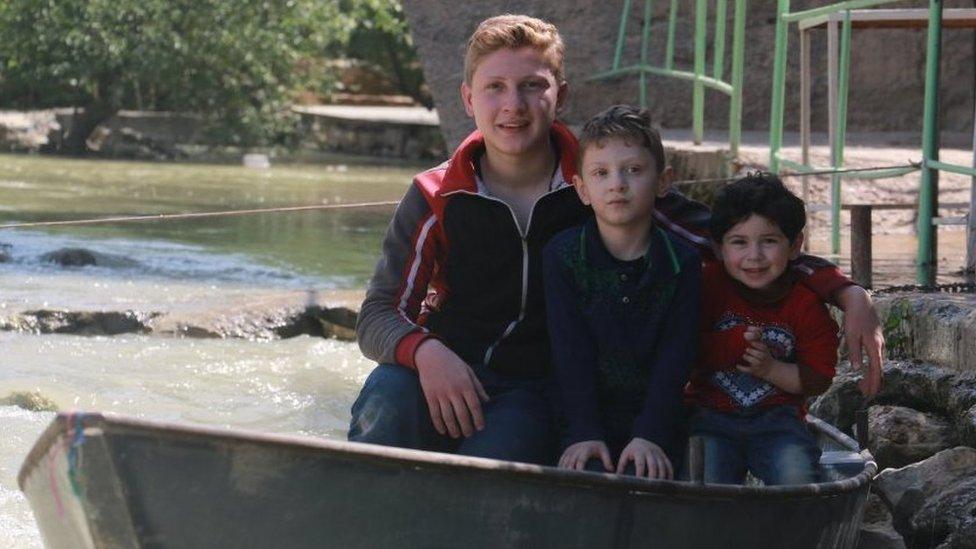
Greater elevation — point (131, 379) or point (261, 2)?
point (261, 2)

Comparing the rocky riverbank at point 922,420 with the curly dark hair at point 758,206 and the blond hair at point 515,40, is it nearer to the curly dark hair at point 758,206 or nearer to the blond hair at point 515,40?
the curly dark hair at point 758,206

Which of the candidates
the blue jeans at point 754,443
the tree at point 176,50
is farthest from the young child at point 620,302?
the tree at point 176,50

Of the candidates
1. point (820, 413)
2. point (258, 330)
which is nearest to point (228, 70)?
point (258, 330)

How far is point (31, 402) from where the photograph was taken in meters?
5.83

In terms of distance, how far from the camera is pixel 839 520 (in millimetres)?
3357

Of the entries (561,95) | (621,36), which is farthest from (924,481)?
(621,36)

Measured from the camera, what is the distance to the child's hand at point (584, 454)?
10.8 ft

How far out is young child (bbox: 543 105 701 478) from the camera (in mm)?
3365

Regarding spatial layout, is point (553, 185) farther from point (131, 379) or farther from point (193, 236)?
point (193, 236)

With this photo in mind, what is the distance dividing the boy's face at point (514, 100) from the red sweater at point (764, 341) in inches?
19.1

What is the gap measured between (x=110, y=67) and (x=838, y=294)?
615 inches

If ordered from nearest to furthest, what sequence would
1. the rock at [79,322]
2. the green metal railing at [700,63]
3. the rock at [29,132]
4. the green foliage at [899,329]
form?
the green foliage at [899,329] < the rock at [79,322] < the green metal railing at [700,63] < the rock at [29,132]

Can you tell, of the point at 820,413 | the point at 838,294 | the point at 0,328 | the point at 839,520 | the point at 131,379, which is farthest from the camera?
the point at 0,328

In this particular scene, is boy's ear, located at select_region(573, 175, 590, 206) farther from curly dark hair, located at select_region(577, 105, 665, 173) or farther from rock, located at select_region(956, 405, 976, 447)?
rock, located at select_region(956, 405, 976, 447)
